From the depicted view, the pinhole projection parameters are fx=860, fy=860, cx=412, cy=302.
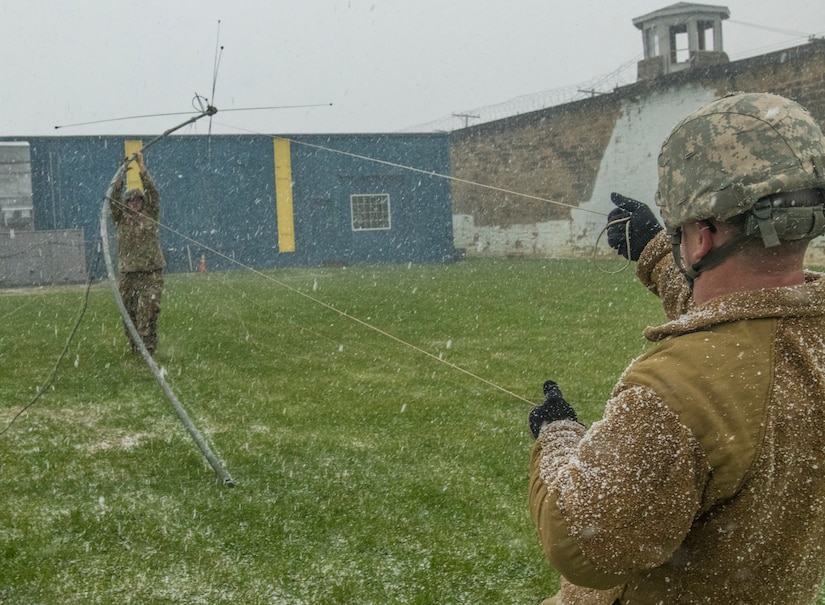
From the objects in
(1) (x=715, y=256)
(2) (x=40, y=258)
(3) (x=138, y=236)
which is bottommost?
(1) (x=715, y=256)

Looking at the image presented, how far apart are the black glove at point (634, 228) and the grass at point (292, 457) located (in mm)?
1721

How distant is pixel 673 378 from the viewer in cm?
142

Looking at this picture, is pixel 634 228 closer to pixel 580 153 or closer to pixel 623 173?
pixel 623 173

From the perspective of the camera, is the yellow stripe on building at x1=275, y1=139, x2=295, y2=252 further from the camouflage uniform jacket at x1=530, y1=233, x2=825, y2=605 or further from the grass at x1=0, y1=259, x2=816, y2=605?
the camouflage uniform jacket at x1=530, y1=233, x2=825, y2=605

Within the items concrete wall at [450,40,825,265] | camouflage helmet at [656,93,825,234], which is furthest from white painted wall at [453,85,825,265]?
camouflage helmet at [656,93,825,234]

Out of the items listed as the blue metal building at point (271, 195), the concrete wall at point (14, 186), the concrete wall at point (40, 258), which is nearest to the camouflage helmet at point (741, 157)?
the concrete wall at point (40, 258)

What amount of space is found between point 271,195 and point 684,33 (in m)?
13.7

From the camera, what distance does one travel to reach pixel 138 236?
9.42 meters

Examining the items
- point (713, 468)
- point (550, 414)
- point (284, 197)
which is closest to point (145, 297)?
point (550, 414)

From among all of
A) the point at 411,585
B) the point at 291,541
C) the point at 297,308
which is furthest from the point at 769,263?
the point at 297,308

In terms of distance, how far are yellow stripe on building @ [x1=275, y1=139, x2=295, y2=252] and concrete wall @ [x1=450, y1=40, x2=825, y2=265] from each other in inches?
250

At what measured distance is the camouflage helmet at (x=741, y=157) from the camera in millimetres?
1471

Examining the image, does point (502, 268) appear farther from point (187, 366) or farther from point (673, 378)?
point (673, 378)

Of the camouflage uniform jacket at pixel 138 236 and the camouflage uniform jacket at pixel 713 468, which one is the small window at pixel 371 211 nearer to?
the camouflage uniform jacket at pixel 138 236
